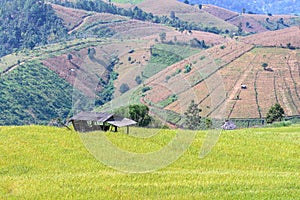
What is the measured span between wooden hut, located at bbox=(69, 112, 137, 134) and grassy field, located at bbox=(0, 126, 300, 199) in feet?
1.86

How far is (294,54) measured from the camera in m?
127

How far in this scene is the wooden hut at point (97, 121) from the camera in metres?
→ 18.3

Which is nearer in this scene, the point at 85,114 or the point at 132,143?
the point at 85,114

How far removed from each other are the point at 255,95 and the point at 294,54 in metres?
30.2

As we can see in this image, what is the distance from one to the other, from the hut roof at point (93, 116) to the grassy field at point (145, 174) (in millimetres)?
1072

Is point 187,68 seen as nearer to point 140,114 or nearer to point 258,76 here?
point 140,114

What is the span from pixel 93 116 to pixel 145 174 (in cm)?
324

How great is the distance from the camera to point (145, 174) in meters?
16.3

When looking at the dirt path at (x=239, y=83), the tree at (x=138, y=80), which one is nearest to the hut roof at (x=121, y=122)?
the tree at (x=138, y=80)

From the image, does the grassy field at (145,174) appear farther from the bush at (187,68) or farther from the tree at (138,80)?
the bush at (187,68)

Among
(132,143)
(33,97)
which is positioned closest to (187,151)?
(132,143)

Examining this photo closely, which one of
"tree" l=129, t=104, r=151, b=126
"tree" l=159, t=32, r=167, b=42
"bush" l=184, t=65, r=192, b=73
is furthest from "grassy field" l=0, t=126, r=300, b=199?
"tree" l=159, t=32, r=167, b=42

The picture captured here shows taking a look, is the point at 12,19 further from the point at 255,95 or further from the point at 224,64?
the point at 255,95

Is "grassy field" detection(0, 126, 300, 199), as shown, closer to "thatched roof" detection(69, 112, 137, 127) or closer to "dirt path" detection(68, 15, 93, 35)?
"thatched roof" detection(69, 112, 137, 127)
